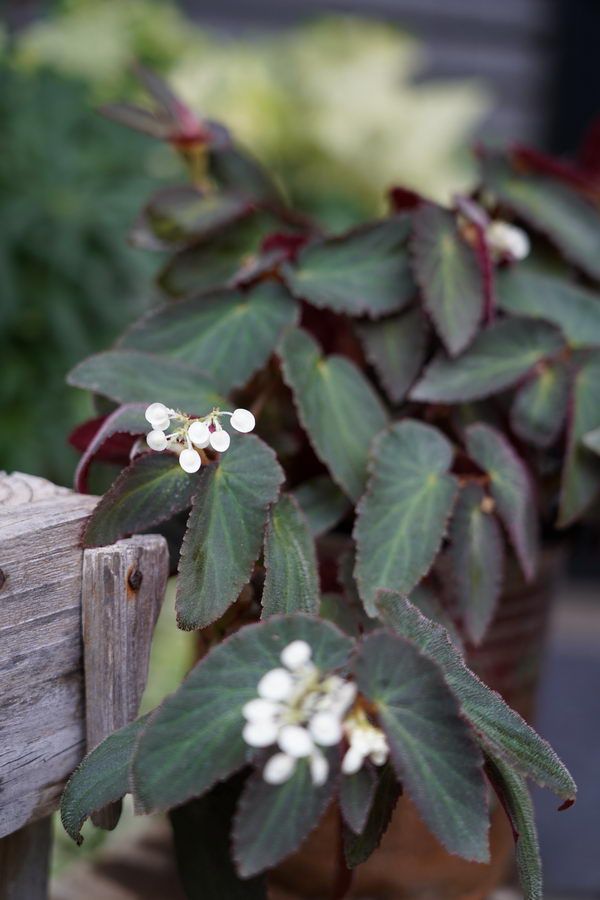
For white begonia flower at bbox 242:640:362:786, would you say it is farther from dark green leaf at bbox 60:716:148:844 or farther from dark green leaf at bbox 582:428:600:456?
dark green leaf at bbox 582:428:600:456

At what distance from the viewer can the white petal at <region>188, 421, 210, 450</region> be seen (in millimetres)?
574

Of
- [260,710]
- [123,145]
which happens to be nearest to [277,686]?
[260,710]

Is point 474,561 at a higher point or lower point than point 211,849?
higher

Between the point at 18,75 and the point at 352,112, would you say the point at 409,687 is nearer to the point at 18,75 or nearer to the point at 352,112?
the point at 18,75

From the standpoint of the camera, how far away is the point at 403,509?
2.31ft

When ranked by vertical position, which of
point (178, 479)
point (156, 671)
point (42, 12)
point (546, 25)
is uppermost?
point (178, 479)

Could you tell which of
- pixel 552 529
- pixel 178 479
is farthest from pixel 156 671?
pixel 178 479

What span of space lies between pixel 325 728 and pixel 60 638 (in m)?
0.23

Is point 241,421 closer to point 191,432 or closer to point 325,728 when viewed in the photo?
point 191,432

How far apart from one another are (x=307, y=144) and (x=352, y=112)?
0.15 meters

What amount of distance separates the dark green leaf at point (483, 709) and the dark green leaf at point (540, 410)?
33 centimetres

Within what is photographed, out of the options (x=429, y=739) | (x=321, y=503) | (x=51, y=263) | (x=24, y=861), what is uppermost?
(x=429, y=739)

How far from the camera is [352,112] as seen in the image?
108 inches

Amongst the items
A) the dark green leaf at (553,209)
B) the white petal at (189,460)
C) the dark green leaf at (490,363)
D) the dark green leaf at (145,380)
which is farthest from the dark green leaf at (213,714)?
the dark green leaf at (553,209)
